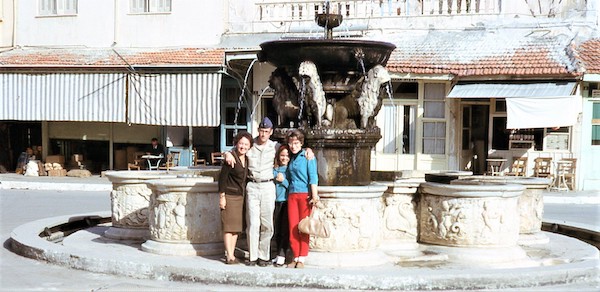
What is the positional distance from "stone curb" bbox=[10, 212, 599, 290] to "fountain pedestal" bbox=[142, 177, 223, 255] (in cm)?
27

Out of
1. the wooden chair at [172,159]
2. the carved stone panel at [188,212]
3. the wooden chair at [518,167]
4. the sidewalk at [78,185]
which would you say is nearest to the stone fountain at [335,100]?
the carved stone panel at [188,212]

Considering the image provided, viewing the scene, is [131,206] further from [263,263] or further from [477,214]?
[477,214]

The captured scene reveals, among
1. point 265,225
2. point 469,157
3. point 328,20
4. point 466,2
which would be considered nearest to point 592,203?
point 469,157

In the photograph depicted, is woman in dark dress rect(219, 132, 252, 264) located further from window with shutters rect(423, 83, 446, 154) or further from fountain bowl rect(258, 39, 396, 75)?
window with shutters rect(423, 83, 446, 154)

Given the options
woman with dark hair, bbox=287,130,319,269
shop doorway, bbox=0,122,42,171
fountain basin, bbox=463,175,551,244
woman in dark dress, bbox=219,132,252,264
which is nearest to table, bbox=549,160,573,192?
fountain basin, bbox=463,175,551,244

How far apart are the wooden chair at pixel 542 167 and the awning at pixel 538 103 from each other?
116 centimetres

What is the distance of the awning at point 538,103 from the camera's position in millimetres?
19500

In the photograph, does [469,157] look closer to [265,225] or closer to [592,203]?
[592,203]

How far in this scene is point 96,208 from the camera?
52.3 feet

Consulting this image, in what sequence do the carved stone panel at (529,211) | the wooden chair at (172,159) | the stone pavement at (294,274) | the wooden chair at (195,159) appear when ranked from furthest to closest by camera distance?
the wooden chair at (195,159), the wooden chair at (172,159), the carved stone panel at (529,211), the stone pavement at (294,274)

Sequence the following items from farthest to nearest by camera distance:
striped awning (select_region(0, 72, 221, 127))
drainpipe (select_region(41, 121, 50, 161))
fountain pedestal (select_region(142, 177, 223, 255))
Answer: drainpipe (select_region(41, 121, 50, 161)) < striped awning (select_region(0, 72, 221, 127)) < fountain pedestal (select_region(142, 177, 223, 255))

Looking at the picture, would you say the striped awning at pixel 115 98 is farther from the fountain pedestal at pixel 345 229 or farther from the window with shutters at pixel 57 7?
the fountain pedestal at pixel 345 229

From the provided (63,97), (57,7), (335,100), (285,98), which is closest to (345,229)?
(335,100)

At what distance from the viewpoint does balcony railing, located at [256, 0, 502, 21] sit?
2256 cm
